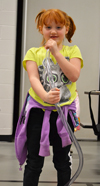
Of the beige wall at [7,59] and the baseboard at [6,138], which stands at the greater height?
the beige wall at [7,59]

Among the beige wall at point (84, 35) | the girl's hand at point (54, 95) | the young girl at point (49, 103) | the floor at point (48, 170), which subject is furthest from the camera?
the beige wall at point (84, 35)

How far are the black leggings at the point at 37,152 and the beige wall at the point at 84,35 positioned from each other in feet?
7.79

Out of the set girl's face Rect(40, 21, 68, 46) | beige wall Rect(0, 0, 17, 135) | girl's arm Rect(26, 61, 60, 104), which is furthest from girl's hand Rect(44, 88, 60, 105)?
beige wall Rect(0, 0, 17, 135)

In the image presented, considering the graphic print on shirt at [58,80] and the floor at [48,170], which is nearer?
the graphic print on shirt at [58,80]

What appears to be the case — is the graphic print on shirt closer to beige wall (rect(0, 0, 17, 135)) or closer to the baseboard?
beige wall (rect(0, 0, 17, 135))

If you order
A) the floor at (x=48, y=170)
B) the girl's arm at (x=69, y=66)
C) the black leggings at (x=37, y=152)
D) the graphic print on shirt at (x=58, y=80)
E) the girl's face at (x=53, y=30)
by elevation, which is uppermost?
the girl's face at (x=53, y=30)

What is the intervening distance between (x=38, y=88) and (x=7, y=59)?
7.32 ft

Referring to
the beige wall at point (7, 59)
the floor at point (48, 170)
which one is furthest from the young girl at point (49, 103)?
the beige wall at point (7, 59)

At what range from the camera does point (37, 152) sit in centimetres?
126

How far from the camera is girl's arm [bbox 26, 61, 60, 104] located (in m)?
1.07

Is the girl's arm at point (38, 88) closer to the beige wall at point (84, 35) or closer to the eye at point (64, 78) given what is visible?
the eye at point (64, 78)

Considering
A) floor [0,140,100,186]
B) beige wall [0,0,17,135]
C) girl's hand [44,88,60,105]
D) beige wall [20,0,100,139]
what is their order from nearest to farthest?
girl's hand [44,88,60,105]
floor [0,140,100,186]
beige wall [0,0,17,135]
beige wall [20,0,100,139]

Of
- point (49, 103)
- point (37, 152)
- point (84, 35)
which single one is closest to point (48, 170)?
point (37, 152)

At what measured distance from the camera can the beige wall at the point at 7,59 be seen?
10.8 feet
